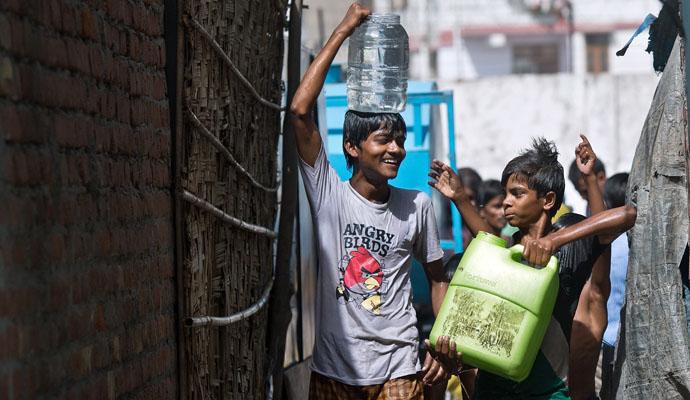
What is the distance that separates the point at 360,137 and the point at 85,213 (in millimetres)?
1904

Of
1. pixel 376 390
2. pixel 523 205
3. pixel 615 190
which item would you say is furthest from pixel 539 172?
pixel 615 190

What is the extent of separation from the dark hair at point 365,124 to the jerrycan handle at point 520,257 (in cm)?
75

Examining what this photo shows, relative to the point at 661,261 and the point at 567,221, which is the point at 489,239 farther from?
the point at 661,261

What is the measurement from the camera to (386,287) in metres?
4.45

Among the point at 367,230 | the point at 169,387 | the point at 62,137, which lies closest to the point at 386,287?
the point at 367,230

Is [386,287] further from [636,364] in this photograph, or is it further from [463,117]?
[463,117]

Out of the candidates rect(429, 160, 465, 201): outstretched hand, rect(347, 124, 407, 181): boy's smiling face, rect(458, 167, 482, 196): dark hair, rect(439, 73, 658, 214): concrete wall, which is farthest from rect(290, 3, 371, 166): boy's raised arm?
rect(439, 73, 658, 214): concrete wall

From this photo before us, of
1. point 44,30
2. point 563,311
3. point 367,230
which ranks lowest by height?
point 563,311

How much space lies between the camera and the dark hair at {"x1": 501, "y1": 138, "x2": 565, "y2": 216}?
4.59 metres

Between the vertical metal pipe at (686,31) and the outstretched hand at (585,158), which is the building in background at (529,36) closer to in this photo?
the outstretched hand at (585,158)

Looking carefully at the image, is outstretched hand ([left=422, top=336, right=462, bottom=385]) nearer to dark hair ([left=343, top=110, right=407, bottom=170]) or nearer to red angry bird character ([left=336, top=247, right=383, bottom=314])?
red angry bird character ([left=336, top=247, right=383, bottom=314])

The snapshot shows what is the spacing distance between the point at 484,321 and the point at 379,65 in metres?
2.06

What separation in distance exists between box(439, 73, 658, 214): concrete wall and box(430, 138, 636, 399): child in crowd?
18.3 meters

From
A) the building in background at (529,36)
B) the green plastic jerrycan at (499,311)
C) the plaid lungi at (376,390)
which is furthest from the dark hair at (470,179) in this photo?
the building in background at (529,36)
